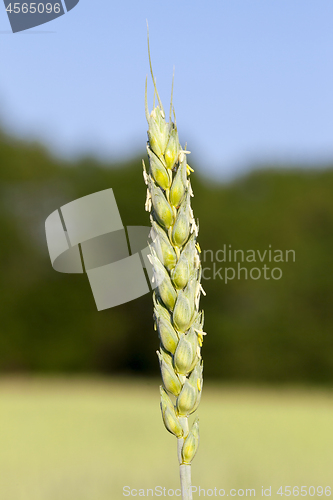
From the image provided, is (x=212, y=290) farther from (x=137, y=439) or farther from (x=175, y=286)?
(x=175, y=286)

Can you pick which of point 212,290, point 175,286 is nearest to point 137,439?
point 212,290

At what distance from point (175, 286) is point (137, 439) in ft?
25.9

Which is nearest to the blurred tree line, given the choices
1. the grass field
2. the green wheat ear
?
the grass field

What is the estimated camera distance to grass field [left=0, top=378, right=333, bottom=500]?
19.7 feet

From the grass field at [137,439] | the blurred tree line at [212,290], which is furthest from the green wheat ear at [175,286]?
the blurred tree line at [212,290]

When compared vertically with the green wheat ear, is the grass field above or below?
below

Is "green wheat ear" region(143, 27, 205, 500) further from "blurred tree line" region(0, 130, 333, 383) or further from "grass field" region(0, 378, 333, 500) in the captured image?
"blurred tree line" region(0, 130, 333, 383)

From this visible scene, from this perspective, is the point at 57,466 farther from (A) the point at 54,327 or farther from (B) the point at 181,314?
(A) the point at 54,327

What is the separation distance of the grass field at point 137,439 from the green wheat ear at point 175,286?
13.1 ft

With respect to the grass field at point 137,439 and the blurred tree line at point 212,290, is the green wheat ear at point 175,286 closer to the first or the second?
the grass field at point 137,439

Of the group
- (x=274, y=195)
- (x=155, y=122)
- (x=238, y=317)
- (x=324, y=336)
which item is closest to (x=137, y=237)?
(x=238, y=317)

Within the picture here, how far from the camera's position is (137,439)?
9195 millimetres

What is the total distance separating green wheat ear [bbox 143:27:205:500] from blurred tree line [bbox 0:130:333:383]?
12792 millimetres

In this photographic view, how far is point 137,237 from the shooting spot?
1341 centimetres
